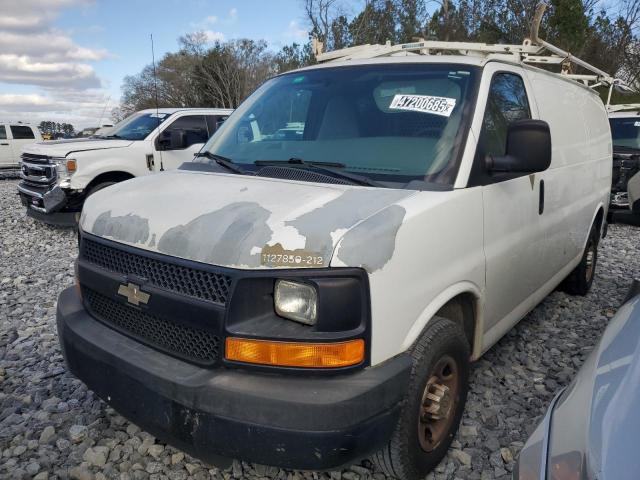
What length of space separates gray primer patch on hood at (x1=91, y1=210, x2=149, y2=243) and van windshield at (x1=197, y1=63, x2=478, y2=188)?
793mm

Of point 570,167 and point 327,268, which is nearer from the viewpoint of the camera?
point 327,268

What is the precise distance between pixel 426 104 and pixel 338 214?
1.08m

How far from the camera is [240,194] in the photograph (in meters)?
2.41

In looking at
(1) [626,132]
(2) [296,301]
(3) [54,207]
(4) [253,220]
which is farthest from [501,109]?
(1) [626,132]

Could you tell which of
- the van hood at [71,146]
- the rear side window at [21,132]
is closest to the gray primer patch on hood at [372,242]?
the van hood at [71,146]

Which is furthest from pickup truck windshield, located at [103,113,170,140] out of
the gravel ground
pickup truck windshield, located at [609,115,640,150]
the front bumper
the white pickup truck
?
pickup truck windshield, located at [609,115,640,150]

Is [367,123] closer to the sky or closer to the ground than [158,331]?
closer to the sky

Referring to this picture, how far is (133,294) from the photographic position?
226 centimetres

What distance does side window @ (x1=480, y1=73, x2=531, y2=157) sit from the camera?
2.85 metres

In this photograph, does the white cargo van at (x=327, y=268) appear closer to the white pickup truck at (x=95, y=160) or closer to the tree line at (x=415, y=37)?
the white pickup truck at (x=95, y=160)

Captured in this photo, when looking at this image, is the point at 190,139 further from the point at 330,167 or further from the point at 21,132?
the point at 21,132

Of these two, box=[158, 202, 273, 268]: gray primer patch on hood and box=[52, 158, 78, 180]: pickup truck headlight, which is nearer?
box=[158, 202, 273, 268]: gray primer patch on hood

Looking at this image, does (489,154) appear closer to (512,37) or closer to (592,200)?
(592,200)

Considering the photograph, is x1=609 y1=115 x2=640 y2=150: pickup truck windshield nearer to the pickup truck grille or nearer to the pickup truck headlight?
the pickup truck headlight
